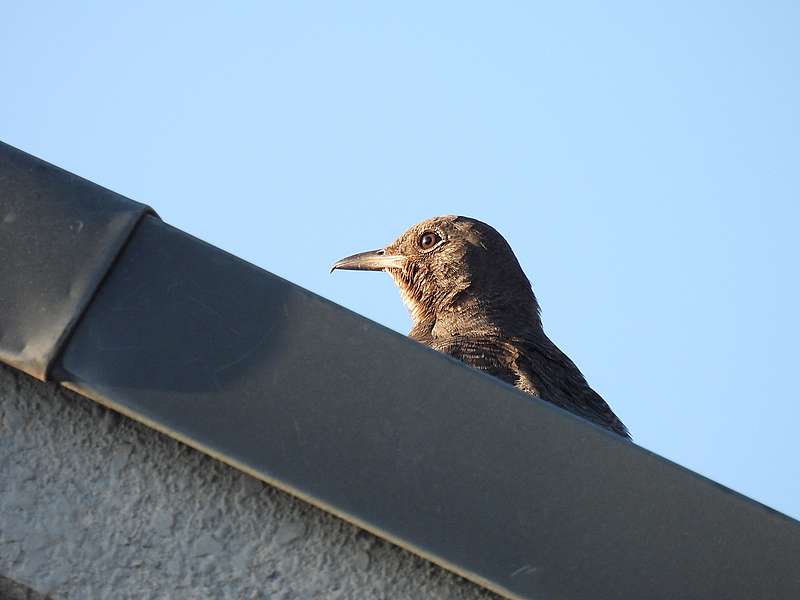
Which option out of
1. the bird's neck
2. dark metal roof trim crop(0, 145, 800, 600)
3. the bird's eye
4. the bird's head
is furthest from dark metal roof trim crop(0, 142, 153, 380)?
the bird's eye

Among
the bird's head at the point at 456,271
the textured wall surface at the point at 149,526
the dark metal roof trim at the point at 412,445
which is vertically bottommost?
the textured wall surface at the point at 149,526

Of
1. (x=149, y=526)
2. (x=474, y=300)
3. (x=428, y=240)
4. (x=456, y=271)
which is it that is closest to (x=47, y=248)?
(x=149, y=526)

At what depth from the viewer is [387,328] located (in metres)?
1.96

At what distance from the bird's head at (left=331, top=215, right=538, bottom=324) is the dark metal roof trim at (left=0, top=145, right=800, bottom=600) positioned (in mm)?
4704

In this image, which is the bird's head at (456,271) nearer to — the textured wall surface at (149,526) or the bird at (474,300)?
the bird at (474,300)

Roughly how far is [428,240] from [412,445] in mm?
5368

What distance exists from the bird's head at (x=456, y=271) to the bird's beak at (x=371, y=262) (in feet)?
0.04

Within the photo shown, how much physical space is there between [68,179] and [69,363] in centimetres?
29

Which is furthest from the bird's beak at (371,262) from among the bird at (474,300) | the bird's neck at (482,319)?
the bird's neck at (482,319)

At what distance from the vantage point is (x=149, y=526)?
193 centimetres

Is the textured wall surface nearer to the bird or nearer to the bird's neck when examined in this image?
the bird

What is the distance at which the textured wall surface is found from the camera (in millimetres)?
1908

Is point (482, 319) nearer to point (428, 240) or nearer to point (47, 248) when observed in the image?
point (428, 240)

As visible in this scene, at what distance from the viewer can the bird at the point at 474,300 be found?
18.9 ft
